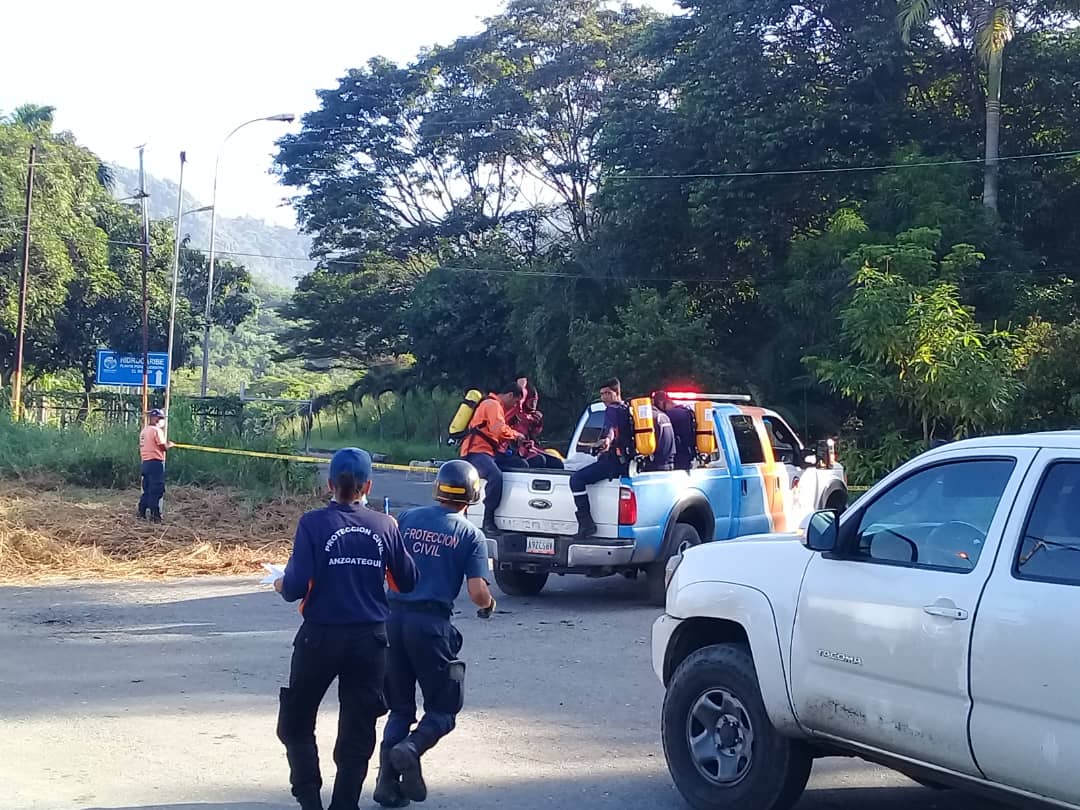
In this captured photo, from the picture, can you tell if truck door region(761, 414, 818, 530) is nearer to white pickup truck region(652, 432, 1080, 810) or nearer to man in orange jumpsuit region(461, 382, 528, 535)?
man in orange jumpsuit region(461, 382, 528, 535)

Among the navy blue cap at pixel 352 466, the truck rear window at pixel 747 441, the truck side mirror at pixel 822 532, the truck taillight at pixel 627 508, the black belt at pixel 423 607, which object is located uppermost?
the truck rear window at pixel 747 441

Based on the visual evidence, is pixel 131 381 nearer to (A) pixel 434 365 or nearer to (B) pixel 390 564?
(A) pixel 434 365

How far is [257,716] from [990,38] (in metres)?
21.8

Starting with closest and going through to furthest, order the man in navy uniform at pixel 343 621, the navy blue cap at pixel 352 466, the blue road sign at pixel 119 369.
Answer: the man in navy uniform at pixel 343 621 → the navy blue cap at pixel 352 466 → the blue road sign at pixel 119 369

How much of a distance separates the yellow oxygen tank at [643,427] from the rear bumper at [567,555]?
868 millimetres

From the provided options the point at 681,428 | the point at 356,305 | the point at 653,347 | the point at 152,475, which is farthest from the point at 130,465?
the point at 356,305

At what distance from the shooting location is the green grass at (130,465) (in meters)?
20.6

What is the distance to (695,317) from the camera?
30.4m

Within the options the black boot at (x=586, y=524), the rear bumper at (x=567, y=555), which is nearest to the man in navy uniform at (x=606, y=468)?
the black boot at (x=586, y=524)

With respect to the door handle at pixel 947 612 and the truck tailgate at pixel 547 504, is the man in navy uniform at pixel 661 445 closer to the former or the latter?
the truck tailgate at pixel 547 504

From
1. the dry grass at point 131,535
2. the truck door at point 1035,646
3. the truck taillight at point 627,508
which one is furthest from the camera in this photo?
the dry grass at point 131,535

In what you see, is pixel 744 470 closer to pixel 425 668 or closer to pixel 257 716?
pixel 257 716

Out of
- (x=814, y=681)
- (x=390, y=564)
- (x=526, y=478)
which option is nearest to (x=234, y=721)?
(x=390, y=564)

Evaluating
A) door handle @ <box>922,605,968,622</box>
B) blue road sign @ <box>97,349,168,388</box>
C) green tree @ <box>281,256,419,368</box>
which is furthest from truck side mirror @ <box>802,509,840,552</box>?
green tree @ <box>281,256,419,368</box>
